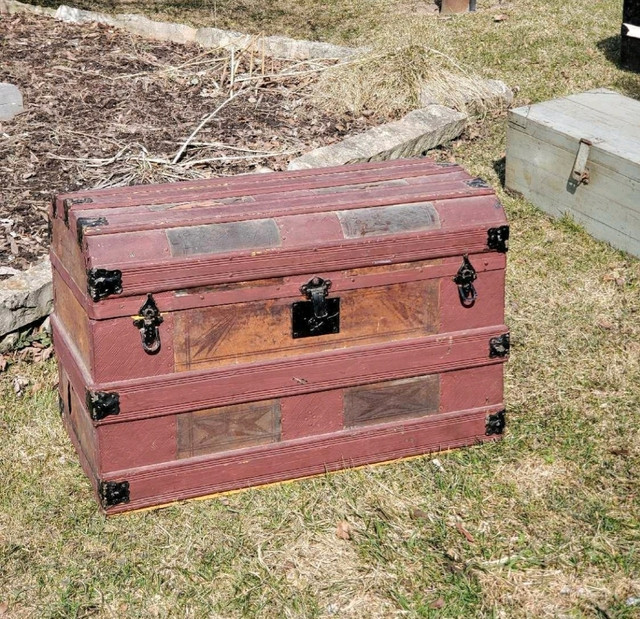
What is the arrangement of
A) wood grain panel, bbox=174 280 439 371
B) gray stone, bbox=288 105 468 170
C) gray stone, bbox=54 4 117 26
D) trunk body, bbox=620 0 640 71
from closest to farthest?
wood grain panel, bbox=174 280 439 371 → gray stone, bbox=288 105 468 170 → trunk body, bbox=620 0 640 71 → gray stone, bbox=54 4 117 26

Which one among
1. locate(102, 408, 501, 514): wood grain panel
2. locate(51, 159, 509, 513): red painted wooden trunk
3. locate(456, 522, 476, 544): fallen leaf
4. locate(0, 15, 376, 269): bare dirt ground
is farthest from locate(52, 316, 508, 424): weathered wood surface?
locate(0, 15, 376, 269): bare dirt ground

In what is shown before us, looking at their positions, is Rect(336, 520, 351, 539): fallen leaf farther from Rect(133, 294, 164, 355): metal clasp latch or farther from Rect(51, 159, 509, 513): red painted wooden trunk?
Rect(133, 294, 164, 355): metal clasp latch

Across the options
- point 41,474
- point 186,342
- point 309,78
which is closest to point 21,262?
point 41,474

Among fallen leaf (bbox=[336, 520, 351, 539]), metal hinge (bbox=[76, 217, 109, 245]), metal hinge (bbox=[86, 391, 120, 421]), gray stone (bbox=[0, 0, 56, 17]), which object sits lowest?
fallen leaf (bbox=[336, 520, 351, 539])

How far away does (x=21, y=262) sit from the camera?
19.6 ft

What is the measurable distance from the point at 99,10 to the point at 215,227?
28.8 ft

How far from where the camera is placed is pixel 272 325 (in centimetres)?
425

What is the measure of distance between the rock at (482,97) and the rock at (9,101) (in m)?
3.26

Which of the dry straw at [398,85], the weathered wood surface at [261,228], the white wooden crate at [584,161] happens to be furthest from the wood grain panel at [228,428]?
the dry straw at [398,85]

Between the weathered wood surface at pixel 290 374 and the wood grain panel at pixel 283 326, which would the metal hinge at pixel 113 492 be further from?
the wood grain panel at pixel 283 326

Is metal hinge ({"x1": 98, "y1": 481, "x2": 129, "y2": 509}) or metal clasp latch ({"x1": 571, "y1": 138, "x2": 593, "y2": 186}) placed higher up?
metal clasp latch ({"x1": 571, "y1": 138, "x2": 593, "y2": 186})

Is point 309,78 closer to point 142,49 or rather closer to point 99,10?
point 142,49

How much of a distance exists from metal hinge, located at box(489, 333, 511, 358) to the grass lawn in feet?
1.56

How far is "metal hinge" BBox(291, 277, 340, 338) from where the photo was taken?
4.21 meters
